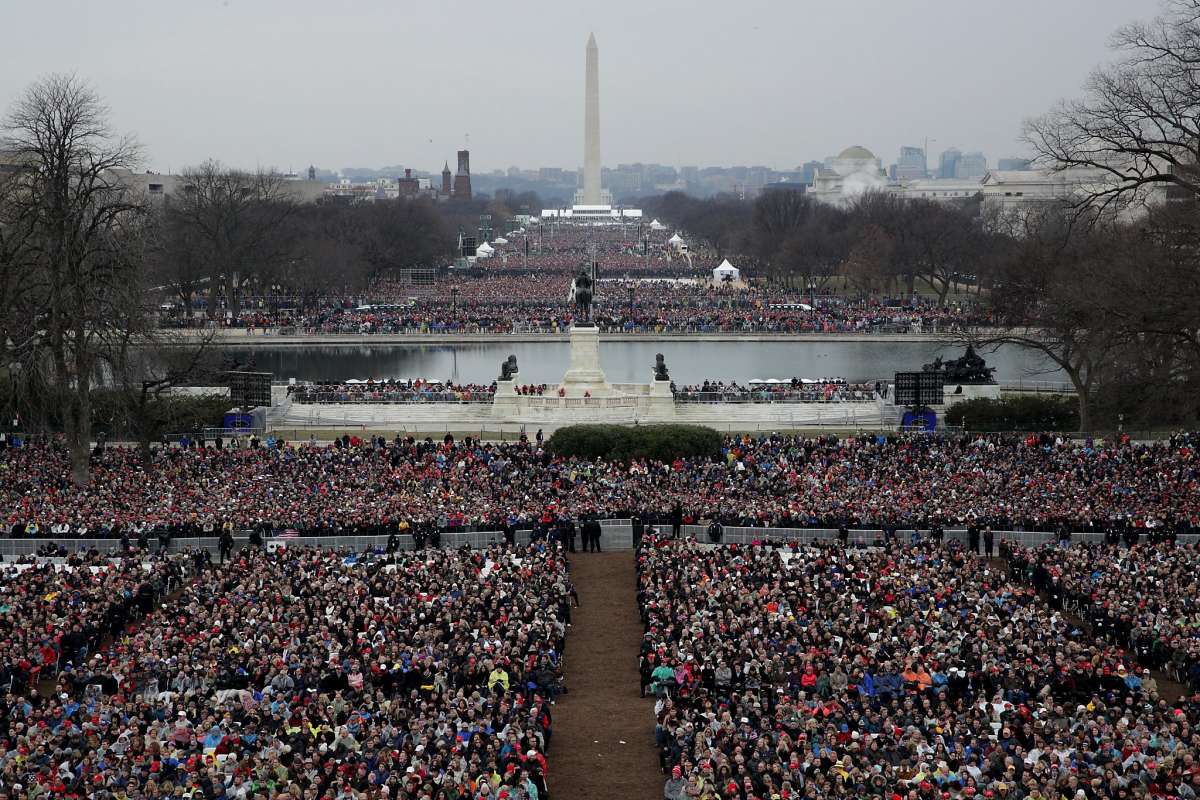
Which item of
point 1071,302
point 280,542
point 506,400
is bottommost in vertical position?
point 280,542

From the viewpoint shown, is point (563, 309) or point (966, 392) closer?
point (966, 392)

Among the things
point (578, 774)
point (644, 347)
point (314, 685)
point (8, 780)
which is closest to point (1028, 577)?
point (578, 774)

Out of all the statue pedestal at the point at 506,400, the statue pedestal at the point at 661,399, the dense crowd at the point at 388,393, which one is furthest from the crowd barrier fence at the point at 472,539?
the dense crowd at the point at 388,393

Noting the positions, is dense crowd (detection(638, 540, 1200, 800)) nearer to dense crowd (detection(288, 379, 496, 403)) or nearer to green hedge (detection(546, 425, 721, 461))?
green hedge (detection(546, 425, 721, 461))

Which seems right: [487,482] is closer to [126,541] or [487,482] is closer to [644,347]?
[126,541]

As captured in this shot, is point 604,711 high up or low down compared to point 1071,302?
down

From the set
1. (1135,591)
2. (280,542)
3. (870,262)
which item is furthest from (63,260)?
(870,262)

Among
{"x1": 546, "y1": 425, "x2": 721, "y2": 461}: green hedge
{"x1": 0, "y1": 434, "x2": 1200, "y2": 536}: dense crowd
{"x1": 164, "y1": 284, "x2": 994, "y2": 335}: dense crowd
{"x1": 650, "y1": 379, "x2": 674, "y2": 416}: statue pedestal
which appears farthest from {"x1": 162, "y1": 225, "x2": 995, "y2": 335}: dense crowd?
{"x1": 0, "y1": 434, "x2": 1200, "y2": 536}: dense crowd

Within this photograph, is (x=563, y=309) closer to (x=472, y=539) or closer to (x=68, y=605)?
(x=472, y=539)
